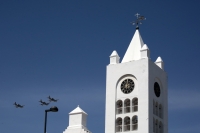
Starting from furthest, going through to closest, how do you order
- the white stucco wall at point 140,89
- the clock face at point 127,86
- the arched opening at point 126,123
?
the clock face at point 127,86, the arched opening at point 126,123, the white stucco wall at point 140,89

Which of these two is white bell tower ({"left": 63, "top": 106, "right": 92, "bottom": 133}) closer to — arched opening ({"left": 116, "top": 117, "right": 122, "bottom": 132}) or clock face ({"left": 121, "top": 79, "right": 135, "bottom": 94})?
arched opening ({"left": 116, "top": 117, "right": 122, "bottom": 132})

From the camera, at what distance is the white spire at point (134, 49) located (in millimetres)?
58388

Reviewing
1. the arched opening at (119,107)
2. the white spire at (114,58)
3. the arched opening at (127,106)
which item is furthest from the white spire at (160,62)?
the arched opening at (119,107)

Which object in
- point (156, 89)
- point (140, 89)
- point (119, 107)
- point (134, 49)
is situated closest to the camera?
point (140, 89)

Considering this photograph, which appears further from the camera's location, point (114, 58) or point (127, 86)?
point (114, 58)

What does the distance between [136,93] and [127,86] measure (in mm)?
1599

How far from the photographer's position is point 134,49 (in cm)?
5909

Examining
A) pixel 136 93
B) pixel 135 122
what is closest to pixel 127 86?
pixel 136 93

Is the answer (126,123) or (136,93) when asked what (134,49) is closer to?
(136,93)

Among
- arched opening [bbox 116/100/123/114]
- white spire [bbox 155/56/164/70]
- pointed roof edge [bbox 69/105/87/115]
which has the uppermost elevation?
white spire [bbox 155/56/164/70]

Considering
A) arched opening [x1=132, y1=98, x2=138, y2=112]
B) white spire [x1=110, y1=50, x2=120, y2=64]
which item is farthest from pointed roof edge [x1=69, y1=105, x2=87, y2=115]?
white spire [x1=110, y1=50, x2=120, y2=64]

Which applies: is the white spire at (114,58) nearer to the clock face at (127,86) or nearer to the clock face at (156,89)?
the clock face at (127,86)

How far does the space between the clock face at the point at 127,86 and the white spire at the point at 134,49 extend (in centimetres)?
→ 250

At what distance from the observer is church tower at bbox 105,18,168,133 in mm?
55062
